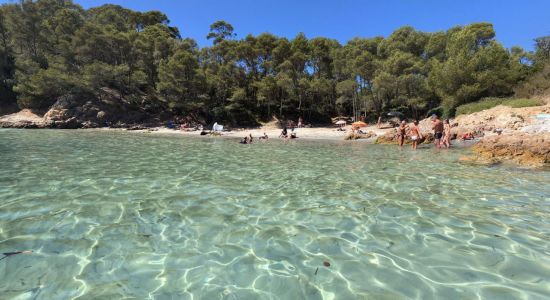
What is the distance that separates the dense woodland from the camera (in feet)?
121

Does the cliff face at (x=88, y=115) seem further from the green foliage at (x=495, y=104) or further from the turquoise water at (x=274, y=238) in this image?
the green foliage at (x=495, y=104)

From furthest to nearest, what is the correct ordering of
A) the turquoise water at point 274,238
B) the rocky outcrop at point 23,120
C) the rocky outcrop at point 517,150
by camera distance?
the rocky outcrop at point 23,120 → the rocky outcrop at point 517,150 → the turquoise water at point 274,238

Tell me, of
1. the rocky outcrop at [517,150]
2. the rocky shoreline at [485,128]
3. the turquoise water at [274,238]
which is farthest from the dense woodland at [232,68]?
the turquoise water at [274,238]

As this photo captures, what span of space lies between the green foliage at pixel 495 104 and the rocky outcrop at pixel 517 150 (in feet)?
48.7

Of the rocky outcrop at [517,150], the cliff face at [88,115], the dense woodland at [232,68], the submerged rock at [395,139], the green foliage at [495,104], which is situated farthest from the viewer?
the dense woodland at [232,68]

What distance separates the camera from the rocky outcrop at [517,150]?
10.0 m

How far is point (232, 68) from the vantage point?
139 feet

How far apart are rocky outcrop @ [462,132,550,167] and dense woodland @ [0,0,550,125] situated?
22.8 metres

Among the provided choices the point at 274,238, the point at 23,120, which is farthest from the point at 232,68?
the point at 274,238

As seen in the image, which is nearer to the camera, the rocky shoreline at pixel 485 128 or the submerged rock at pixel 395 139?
the rocky shoreline at pixel 485 128

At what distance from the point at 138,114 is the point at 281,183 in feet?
128

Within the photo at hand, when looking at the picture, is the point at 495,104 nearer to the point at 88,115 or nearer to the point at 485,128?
the point at 485,128

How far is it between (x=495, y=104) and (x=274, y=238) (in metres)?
28.8

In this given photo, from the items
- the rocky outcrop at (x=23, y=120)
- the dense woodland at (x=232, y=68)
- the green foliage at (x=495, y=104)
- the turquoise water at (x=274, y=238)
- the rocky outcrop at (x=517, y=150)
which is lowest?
the turquoise water at (x=274, y=238)
